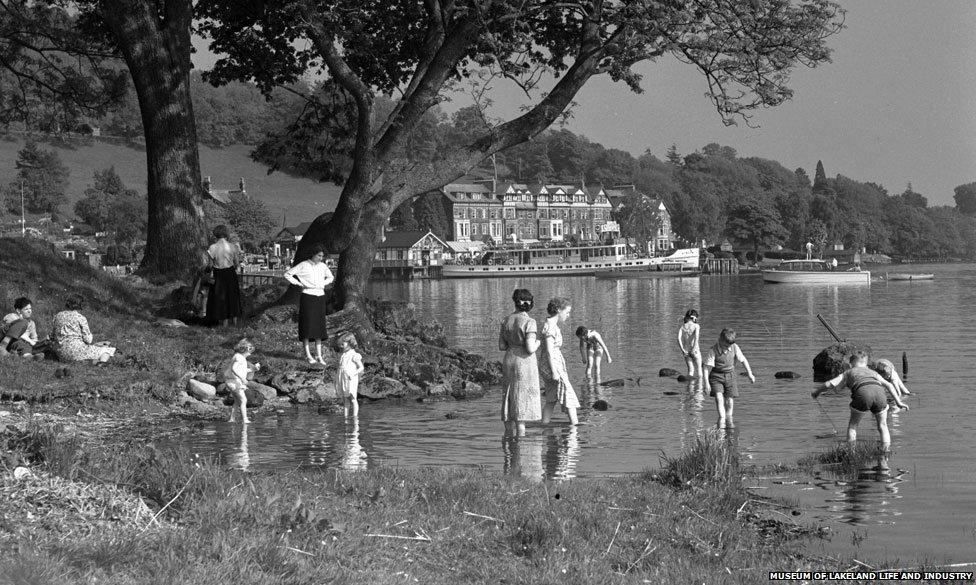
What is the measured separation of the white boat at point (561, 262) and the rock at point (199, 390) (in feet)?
389

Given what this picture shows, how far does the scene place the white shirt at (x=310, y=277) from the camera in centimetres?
1969

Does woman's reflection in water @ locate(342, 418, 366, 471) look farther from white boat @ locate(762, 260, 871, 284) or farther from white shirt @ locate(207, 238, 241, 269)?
white boat @ locate(762, 260, 871, 284)

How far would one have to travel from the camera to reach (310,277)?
19719 millimetres

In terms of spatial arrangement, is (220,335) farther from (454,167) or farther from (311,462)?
(311,462)

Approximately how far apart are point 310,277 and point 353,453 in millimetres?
6808

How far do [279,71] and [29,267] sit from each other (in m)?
8.53

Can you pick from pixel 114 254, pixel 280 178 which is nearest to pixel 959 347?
pixel 114 254

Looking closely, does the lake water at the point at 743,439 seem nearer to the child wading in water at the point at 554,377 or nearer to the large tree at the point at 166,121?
the child wading in water at the point at 554,377

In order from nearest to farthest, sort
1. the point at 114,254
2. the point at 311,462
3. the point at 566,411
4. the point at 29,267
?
1. the point at 311,462
2. the point at 566,411
3. the point at 29,267
4. the point at 114,254

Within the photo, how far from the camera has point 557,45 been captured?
2656cm

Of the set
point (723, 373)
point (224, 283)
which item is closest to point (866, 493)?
point (723, 373)

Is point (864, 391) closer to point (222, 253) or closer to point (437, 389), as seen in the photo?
point (437, 389)

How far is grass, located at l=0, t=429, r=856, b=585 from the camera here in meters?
6.58

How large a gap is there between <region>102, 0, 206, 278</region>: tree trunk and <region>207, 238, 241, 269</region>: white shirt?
2.94 metres
